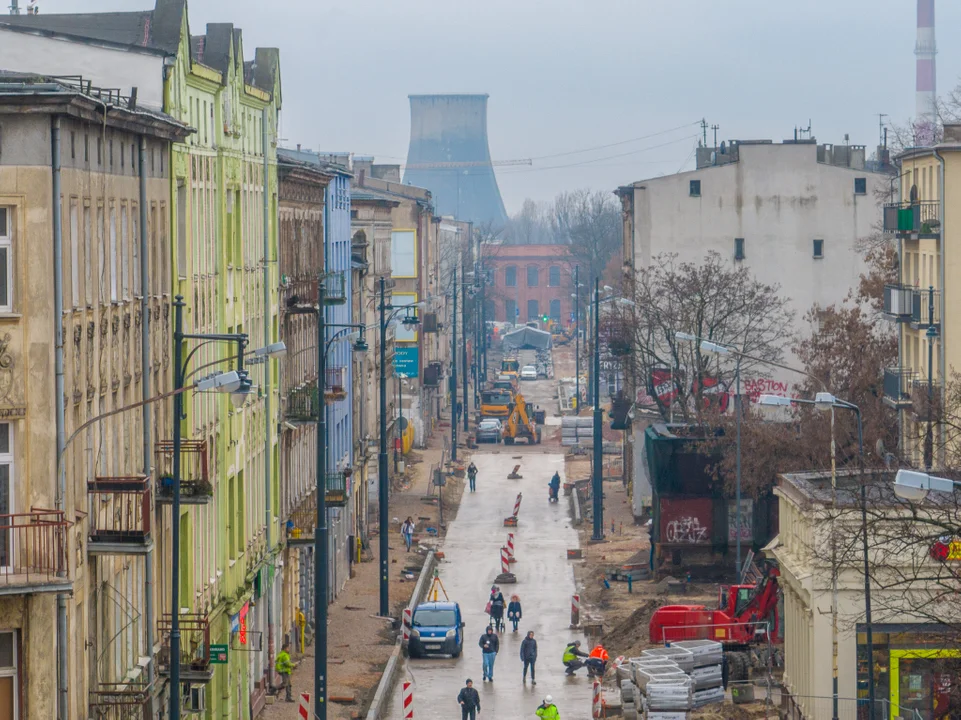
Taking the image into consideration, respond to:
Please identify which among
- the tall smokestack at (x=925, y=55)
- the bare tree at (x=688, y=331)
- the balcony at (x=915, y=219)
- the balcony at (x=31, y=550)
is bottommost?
the balcony at (x=31, y=550)

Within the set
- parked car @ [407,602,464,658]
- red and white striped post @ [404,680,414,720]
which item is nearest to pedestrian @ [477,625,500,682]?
parked car @ [407,602,464,658]

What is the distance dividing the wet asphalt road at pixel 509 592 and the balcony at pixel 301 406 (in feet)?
21.9

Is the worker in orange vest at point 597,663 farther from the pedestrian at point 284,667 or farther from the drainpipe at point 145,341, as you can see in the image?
the drainpipe at point 145,341

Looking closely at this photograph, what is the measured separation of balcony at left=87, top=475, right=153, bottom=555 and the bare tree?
41.7 meters

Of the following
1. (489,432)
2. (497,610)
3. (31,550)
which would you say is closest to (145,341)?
(31,550)

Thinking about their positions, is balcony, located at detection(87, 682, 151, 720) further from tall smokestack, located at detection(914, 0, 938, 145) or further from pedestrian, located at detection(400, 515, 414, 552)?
tall smokestack, located at detection(914, 0, 938, 145)

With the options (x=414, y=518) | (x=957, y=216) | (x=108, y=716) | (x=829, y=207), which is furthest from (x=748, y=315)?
(x=108, y=716)

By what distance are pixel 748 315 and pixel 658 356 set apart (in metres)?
3.71

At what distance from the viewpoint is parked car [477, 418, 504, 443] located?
4166 inches

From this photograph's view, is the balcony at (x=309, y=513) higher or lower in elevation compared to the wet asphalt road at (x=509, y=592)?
higher

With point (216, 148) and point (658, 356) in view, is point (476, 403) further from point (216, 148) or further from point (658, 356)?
point (216, 148)

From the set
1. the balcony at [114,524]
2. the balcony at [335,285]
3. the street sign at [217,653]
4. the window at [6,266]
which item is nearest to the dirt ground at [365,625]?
the street sign at [217,653]

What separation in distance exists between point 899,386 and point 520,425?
165 ft

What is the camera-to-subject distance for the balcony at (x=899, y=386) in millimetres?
54875
